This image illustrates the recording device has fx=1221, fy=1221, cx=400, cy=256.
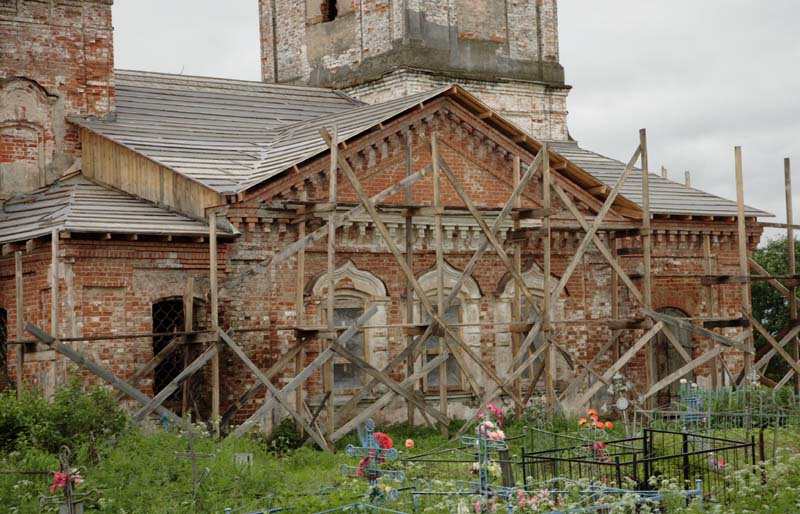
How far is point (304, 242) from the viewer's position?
17203 millimetres

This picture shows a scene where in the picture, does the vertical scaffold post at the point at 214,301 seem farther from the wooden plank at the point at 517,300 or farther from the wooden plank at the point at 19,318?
the wooden plank at the point at 517,300

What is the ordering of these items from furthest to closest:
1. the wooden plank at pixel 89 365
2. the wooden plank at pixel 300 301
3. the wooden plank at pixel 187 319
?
the wooden plank at pixel 300 301 < the wooden plank at pixel 187 319 < the wooden plank at pixel 89 365

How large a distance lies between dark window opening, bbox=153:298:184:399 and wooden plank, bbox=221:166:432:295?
0.92 m

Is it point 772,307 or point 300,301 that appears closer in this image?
point 300,301

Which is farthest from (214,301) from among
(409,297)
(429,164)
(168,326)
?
(429,164)

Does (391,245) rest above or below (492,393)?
above

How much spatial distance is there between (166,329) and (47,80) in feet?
16.7

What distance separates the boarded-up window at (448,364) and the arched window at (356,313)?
1.03m

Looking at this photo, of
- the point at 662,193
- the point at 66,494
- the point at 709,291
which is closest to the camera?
the point at 66,494

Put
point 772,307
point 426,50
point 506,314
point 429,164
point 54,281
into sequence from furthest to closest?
point 772,307
point 426,50
point 506,314
point 429,164
point 54,281

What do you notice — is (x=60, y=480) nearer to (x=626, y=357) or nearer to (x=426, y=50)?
(x=626, y=357)

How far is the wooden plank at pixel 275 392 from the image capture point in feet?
53.7

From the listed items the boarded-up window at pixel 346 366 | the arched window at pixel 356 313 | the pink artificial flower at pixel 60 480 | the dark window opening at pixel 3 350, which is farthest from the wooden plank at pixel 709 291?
the pink artificial flower at pixel 60 480

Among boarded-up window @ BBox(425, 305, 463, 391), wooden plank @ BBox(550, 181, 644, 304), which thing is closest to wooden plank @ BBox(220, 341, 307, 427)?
boarded-up window @ BBox(425, 305, 463, 391)
